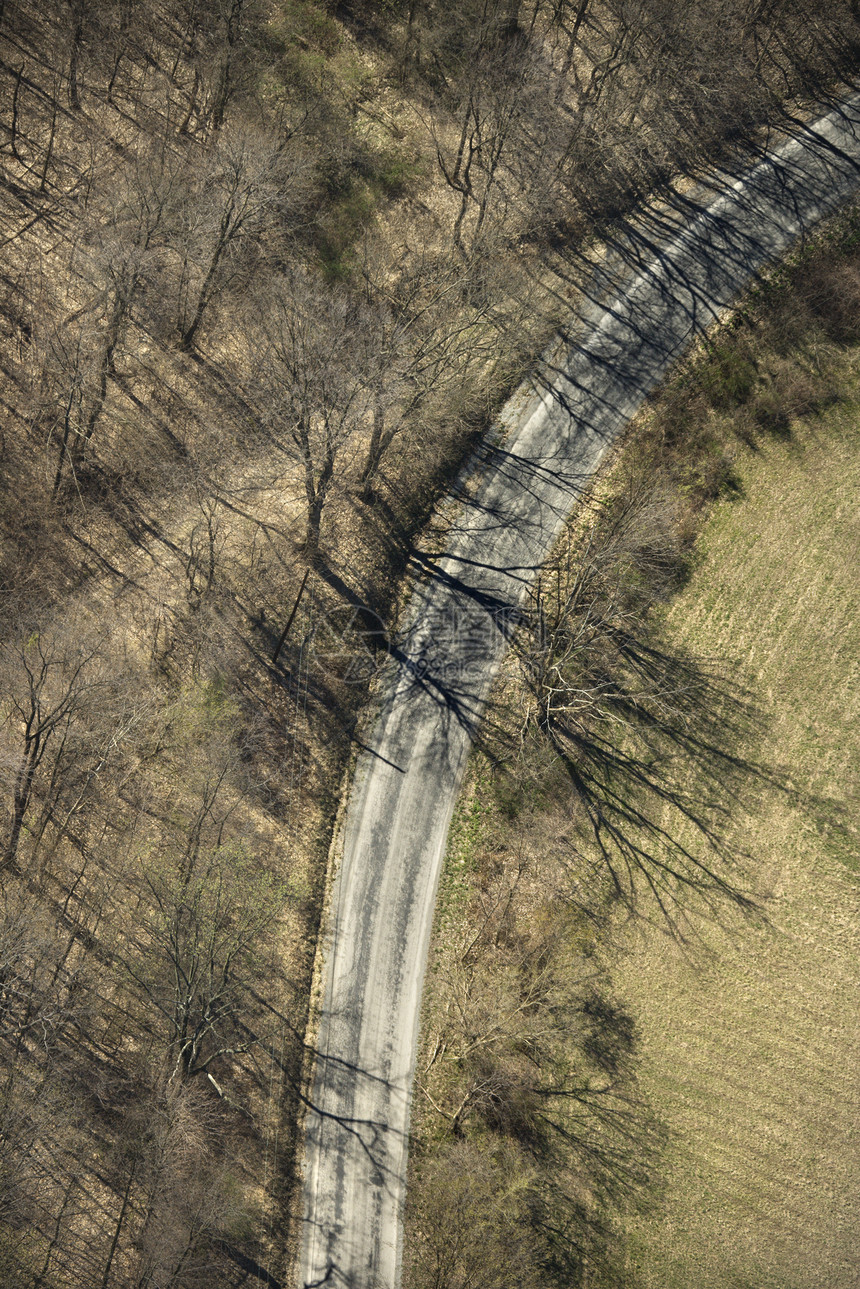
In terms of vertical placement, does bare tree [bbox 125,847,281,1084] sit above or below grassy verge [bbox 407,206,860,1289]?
below

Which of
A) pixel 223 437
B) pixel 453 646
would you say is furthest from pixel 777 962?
pixel 223 437

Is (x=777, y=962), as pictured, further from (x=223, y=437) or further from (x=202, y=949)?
(x=223, y=437)

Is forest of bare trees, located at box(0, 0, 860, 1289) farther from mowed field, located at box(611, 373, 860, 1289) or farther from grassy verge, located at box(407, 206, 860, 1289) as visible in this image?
mowed field, located at box(611, 373, 860, 1289)

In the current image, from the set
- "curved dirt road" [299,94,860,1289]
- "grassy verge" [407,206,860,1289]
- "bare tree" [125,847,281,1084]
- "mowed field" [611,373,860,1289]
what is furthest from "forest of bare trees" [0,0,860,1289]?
"mowed field" [611,373,860,1289]

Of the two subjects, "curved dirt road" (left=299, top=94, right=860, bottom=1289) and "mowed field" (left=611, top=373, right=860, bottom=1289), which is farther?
"curved dirt road" (left=299, top=94, right=860, bottom=1289)

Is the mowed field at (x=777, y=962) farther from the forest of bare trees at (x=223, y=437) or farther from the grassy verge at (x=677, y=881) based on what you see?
the forest of bare trees at (x=223, y=437)
